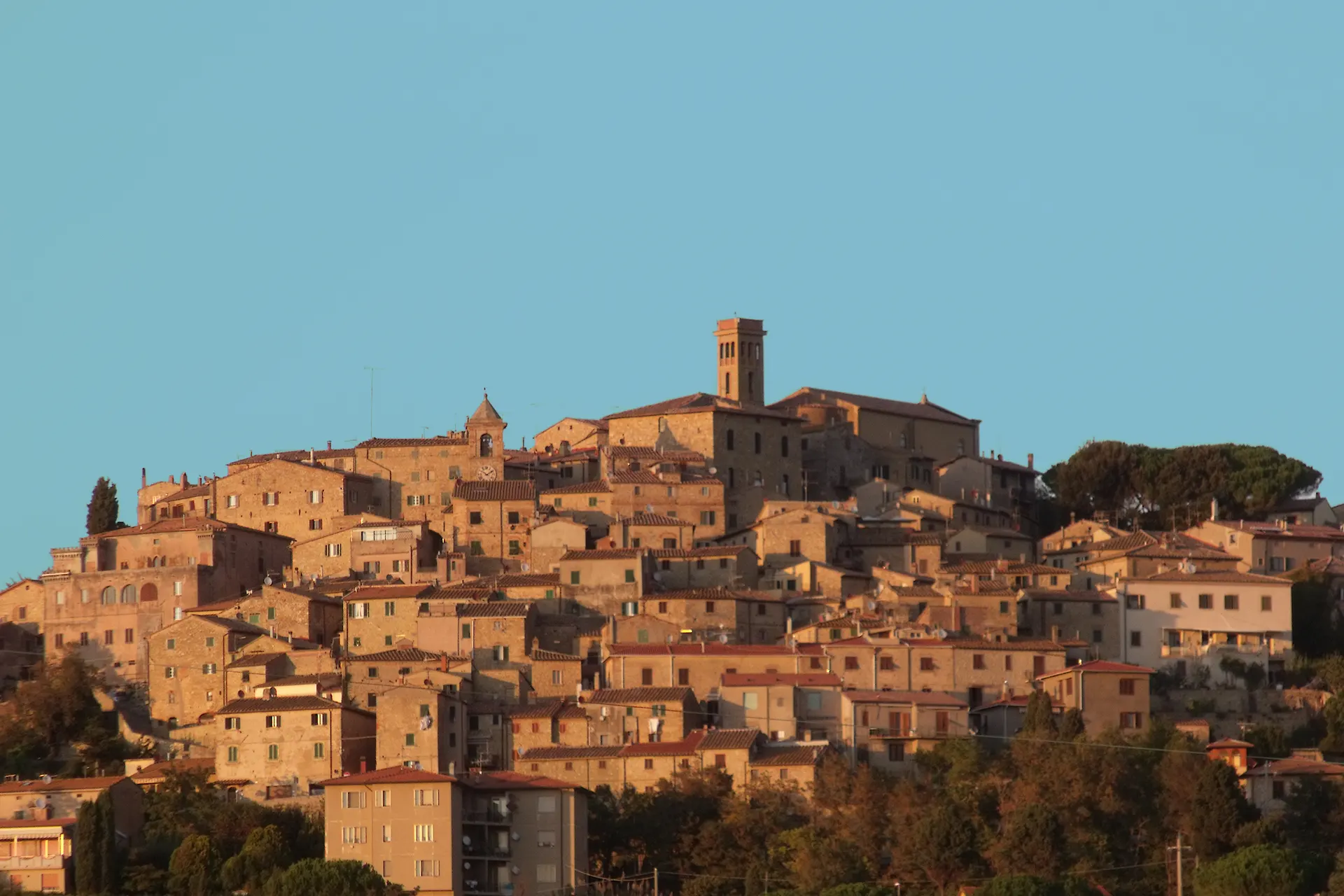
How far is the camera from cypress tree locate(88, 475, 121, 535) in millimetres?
89938

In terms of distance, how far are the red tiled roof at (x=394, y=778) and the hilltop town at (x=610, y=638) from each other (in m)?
0.08

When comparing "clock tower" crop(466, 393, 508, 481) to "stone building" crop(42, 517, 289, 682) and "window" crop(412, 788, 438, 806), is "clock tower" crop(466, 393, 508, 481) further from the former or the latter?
"window" crop(412, 788, 438, 806)

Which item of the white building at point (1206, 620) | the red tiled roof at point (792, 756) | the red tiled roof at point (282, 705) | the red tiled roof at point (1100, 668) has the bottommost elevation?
the red tiled roof at point (792, 756)

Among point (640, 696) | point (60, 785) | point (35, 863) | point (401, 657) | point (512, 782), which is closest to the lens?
point (512, 782)

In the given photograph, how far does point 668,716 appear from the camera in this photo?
226 feet

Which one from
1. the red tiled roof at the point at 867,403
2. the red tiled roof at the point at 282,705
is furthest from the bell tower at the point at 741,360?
the red tiled roof at the point at 282,705

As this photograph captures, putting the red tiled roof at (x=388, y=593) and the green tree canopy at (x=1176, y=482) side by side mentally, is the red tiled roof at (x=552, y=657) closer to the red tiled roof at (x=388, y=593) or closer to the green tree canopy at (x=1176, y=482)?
the red tiled roof at (x=388, y=593)

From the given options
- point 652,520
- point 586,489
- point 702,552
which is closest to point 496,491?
point 586,489

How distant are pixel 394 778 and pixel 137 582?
1895 cm

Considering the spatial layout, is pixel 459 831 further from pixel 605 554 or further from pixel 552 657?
pixel 605 554

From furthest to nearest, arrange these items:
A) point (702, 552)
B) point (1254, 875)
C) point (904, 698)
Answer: point (702, 552) < point (904, 698) < point (1254, 875)

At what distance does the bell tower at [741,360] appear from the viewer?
94.4 m

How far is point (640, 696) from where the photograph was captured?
227ft

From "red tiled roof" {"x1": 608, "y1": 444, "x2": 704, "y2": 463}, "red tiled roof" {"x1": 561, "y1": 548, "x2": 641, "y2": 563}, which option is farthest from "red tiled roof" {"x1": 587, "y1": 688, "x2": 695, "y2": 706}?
"red tiled roof" {"x1": 608, "y1": 444, "x2": 704, "y2": 463}
